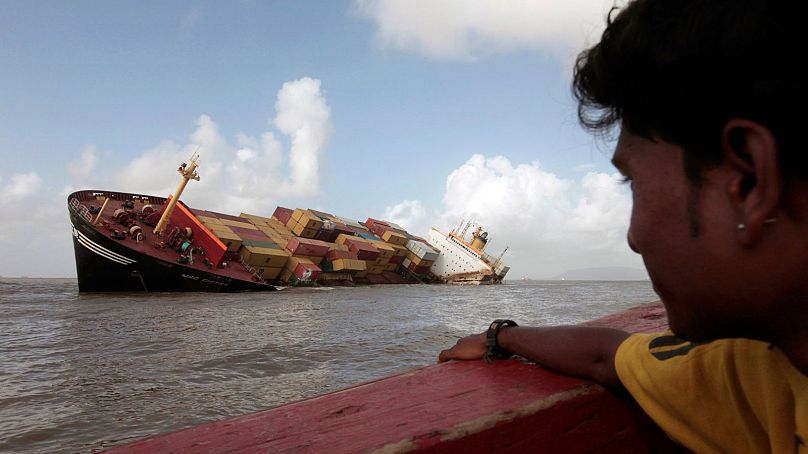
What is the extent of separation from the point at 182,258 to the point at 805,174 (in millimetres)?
21130

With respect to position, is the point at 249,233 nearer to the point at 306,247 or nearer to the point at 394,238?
the point at 306,247

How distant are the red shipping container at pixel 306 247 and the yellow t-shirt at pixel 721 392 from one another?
26914 mm

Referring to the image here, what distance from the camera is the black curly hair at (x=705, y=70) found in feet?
1.70

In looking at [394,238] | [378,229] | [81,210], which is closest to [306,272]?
[81,210]

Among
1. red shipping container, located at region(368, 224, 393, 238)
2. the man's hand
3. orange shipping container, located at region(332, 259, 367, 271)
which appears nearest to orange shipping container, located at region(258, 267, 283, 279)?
orange shipping container, located at region(332, 259, 367, 271)

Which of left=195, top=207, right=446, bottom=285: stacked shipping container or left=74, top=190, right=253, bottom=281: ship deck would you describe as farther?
left=195, top=207, right=446, bottom=285: stacked shipping container

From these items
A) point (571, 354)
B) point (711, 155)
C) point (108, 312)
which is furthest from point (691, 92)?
point (108, 312)

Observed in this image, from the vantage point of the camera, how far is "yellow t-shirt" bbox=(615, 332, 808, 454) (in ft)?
2.09

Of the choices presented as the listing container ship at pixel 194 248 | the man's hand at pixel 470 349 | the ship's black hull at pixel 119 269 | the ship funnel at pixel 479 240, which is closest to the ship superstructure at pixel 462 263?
the ship funnel at pixel 479 240

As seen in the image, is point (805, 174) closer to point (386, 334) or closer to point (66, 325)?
point (386, 334)

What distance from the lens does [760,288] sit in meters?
0.56

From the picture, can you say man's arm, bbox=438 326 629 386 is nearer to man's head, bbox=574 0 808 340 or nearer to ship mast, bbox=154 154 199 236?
man's head, bbox=574 0 808 340

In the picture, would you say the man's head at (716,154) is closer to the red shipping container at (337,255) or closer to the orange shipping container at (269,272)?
the orange shipping container at (269,272)

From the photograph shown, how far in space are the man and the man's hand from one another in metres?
0.70
